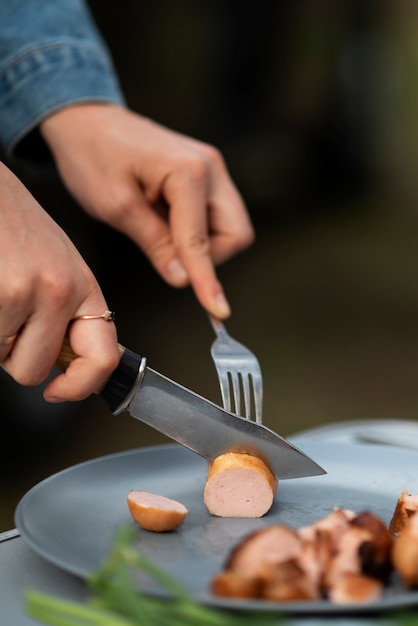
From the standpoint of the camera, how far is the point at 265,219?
10.3 metres

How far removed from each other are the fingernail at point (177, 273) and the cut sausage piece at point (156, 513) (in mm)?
Result: 796

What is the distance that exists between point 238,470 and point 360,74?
Answer: 10.9 metres

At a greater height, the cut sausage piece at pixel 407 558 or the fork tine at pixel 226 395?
the cut sausage piece at pixel 407 558

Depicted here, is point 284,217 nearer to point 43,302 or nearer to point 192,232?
point 192,232

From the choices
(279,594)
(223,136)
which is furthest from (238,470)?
(223,136)

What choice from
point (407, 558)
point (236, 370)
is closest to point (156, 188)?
point (236, 370)

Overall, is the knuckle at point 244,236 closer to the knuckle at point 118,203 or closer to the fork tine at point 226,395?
the knuckle at point 118,203

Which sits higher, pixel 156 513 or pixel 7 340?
pixel 7 340

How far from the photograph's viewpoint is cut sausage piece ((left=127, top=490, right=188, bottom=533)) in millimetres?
1144

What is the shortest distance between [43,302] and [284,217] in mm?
9736

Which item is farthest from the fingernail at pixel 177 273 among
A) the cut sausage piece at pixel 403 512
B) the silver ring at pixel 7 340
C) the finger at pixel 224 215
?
the cut sausage piece at pixel 403 512

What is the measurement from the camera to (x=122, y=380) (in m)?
1.26

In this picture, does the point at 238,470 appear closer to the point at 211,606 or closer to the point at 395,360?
the point at 211,606

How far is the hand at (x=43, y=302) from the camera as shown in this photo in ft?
3.65
